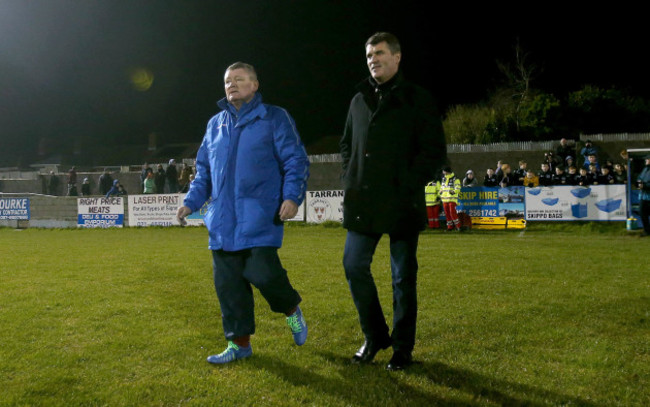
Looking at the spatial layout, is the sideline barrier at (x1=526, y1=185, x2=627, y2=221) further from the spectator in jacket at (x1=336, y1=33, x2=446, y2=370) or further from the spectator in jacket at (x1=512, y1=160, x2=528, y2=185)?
the spectator in jacket at (x1=336, y1=33, x2=446, y2=370)

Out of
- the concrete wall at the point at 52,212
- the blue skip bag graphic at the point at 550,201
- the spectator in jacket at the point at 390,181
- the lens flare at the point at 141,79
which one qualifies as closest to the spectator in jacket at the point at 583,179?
the blue skip bag graphic at the point at 550,201

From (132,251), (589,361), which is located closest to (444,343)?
(589,361)

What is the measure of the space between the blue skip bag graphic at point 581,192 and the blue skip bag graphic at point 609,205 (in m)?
0.42

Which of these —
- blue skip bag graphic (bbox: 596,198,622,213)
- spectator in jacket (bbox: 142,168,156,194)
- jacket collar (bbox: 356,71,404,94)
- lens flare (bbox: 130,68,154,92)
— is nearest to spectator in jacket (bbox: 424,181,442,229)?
blue skip bag graphic (bbox: 596,198,622,213)

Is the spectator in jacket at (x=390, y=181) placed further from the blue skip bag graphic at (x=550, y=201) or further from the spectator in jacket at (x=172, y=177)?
the spectator in jacket at (x=172, y=177)

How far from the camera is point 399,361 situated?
3627 millimetres

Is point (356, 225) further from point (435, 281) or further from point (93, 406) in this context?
point (435, 281)

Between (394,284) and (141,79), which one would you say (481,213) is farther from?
(141,79)

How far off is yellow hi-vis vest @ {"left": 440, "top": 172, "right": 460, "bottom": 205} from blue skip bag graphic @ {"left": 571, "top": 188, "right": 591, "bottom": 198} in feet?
11.1

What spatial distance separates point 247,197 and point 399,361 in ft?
4.79

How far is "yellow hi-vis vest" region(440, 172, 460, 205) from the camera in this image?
54.4 ft

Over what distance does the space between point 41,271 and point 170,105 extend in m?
53.9

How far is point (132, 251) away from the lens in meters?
11.9

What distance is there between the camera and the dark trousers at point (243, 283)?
149 inches
